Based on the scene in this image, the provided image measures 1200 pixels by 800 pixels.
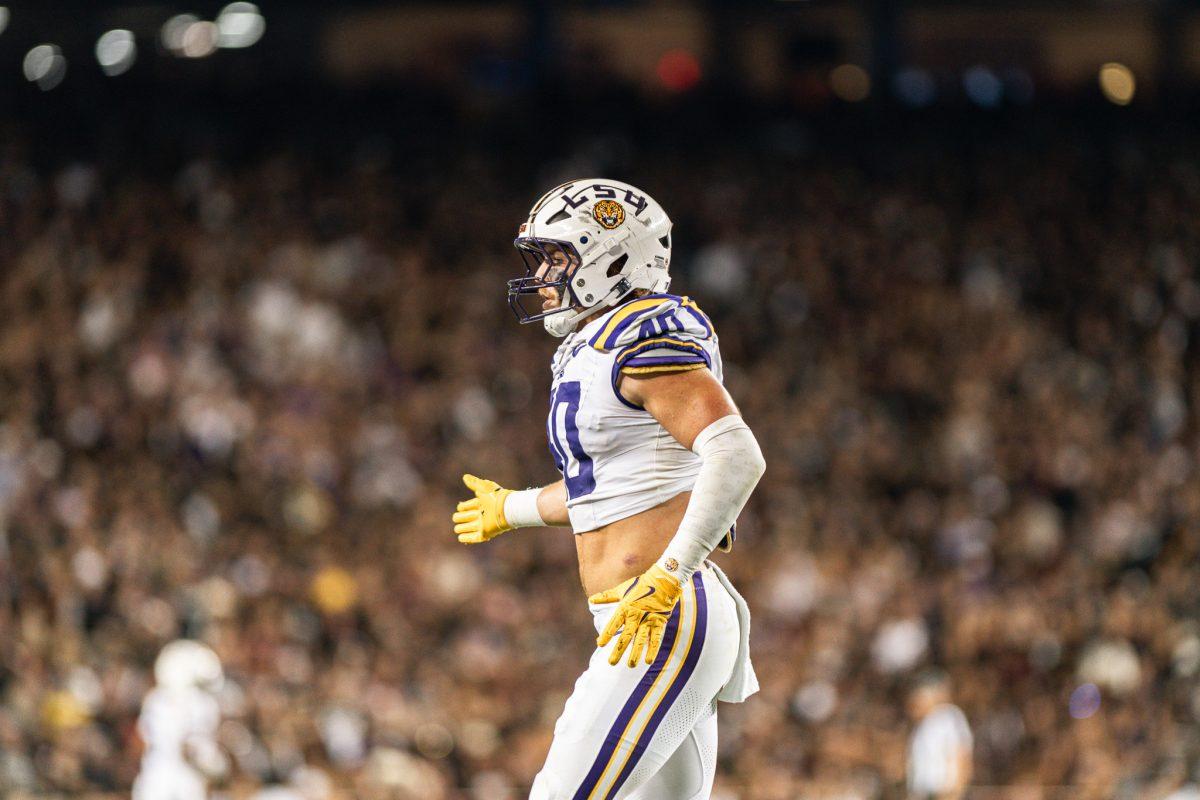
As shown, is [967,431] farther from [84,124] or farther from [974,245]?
[84,124]

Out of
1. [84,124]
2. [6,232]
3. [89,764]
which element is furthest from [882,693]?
[84,124]

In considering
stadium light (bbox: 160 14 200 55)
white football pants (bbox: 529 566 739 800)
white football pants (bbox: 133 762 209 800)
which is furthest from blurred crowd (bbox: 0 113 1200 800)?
white football pants (bbox: 529 566 739 800)

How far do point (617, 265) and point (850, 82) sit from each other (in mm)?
19391

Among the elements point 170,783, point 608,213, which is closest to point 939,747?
point 170,783

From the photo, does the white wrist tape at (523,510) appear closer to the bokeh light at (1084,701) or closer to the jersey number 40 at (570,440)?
the jersey number 40 at (570,440)

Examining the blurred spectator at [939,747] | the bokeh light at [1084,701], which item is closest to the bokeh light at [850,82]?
the bokeh light at [1084,701]

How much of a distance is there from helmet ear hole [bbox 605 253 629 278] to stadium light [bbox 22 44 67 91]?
17.4 meters

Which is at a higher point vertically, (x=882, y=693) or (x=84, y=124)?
(x=84, y=124)

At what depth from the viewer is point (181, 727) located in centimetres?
1273

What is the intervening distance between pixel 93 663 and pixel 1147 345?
1130 cm

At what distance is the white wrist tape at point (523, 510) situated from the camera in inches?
219

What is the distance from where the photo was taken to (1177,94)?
23.3 meters

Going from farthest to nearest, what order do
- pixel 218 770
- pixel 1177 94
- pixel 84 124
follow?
pixel 1177 94 → pixel 84 124 → pixel 218 770

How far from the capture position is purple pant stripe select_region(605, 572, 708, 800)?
475cm
